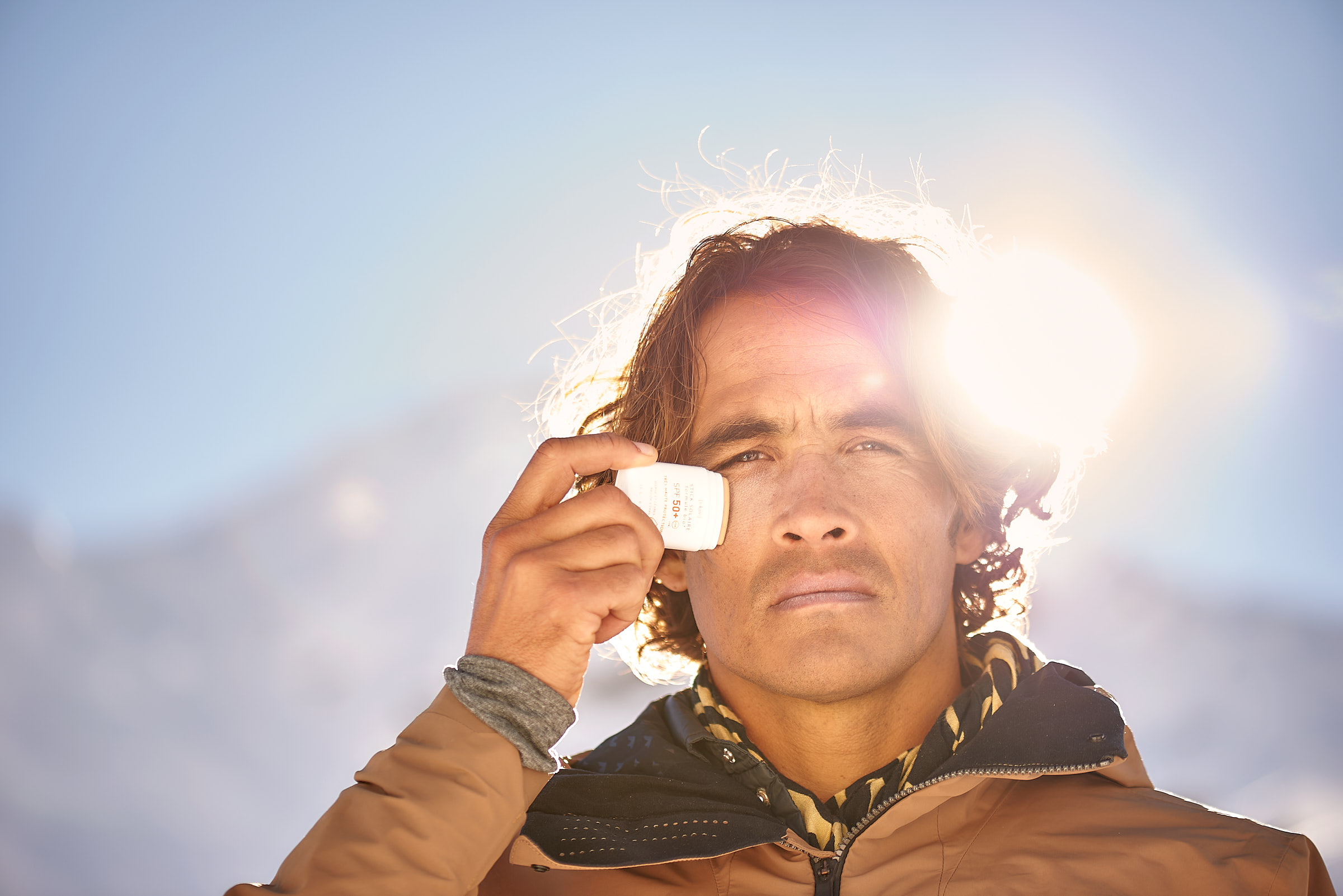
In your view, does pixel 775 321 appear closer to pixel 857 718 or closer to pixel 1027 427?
pixel 1027 427

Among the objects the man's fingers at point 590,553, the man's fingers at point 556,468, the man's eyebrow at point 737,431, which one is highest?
the man's eyebrow at point 737,431

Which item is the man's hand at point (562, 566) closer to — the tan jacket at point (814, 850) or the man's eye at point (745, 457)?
the tan jacket at point (814, 850)

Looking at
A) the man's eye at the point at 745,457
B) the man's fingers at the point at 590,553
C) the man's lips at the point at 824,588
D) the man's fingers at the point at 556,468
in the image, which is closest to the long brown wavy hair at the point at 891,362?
the man's eye at the point at 745,457

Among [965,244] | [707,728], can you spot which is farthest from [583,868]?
[965,244]

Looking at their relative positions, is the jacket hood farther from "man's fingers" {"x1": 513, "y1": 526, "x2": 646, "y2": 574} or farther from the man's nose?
"man's fingers" {"x1": 513, "y1": 526, "x2": 646, "y2": 574}

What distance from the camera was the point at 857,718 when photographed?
3469 millimetres

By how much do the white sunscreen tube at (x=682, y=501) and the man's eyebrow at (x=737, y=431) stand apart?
28 cm

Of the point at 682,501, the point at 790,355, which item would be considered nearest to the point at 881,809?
the point at 682,501

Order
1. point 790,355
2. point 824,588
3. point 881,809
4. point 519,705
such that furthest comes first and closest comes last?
point 790,355 < point 824,588 < point 881,809 < point 519,705

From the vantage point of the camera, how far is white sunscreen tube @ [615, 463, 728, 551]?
322 cm

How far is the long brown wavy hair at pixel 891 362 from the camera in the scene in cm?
384

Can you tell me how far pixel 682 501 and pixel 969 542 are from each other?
4.82 ft

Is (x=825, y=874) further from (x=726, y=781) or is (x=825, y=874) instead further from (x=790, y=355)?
(x=790, y=355)

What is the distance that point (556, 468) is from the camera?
9.50 feet
